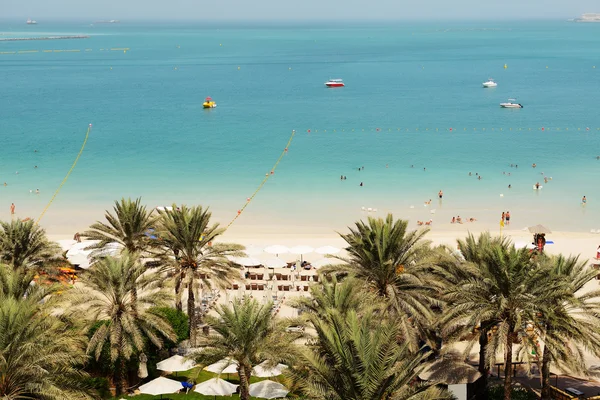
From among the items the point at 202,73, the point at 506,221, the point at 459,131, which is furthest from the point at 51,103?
the point at 506,221

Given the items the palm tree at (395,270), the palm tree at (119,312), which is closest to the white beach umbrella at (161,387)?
the palm tree at (119,312)

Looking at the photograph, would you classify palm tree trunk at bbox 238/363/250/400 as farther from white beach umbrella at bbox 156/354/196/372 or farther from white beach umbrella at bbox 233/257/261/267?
white beach umbrella at bbox 233/257/261/267

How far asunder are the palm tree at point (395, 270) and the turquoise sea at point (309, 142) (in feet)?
84.6

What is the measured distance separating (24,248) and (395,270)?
13.6 meters

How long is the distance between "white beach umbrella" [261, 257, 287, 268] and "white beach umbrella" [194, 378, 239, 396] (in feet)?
46.1

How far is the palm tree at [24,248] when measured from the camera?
27.8 meters

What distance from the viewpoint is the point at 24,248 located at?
28.0 metres

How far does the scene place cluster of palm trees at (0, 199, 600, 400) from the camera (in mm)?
16516

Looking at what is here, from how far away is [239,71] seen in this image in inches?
5871

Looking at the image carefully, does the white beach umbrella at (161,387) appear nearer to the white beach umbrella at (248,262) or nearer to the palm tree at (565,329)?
the palm tree at (565,329)

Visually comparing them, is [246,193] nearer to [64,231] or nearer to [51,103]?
[64,231]

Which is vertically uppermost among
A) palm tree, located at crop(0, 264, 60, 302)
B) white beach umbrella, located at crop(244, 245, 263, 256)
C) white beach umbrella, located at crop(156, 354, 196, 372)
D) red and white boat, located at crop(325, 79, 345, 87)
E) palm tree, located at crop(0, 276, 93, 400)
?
red and white boat, located at crop(325, 79, 345, 87)

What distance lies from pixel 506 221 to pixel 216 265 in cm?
2796

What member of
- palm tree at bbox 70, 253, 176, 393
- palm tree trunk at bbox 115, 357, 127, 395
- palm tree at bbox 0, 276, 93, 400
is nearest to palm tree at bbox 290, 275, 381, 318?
palm tree at bbox 70, 253, 176, 393
